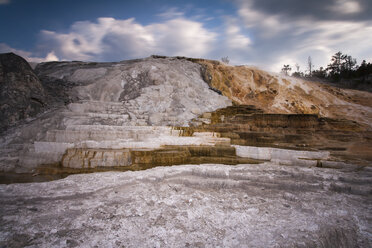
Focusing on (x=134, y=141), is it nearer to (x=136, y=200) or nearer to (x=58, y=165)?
(x=58, y=165)

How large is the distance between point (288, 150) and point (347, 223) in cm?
282

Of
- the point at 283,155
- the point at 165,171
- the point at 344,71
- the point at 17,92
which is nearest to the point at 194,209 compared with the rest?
the point at 165,171

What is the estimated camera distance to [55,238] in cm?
239

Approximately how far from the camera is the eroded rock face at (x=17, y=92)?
7.26 m

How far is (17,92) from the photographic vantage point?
308 inches

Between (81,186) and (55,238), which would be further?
(81,186)

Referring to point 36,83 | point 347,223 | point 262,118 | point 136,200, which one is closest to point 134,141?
point 136,200

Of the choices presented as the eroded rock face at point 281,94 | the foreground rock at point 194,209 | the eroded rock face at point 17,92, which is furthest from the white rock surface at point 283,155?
the eroded rock face at point 281,94

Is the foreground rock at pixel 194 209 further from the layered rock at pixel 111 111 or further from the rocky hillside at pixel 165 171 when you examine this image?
the layered rock at pixel 111 111

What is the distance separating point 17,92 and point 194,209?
8.60 metres

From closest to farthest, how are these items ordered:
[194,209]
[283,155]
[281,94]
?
1. [194,209]
2. [283,155]
3. [281,94]

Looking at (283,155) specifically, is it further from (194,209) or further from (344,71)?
→ (344,71)

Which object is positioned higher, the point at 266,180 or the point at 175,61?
the point at 175,61

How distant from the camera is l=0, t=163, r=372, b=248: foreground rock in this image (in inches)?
96.1
